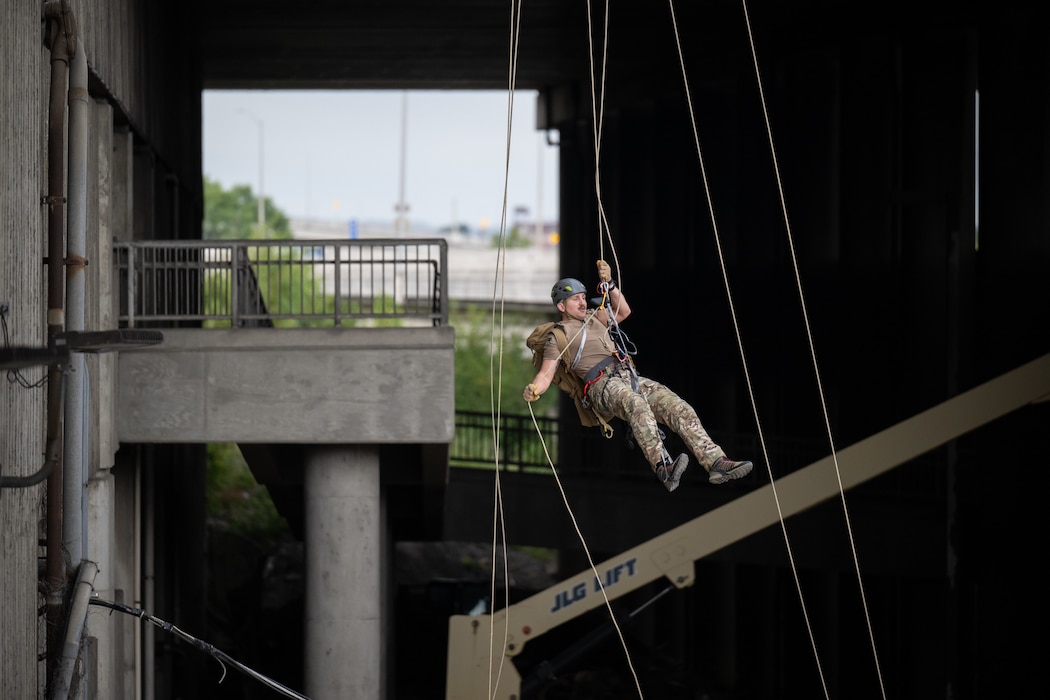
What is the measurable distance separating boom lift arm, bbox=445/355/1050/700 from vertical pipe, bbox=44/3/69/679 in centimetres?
492

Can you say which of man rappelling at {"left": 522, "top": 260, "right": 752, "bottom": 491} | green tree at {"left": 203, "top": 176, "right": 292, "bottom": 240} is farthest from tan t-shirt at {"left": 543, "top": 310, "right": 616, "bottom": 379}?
green tree at {"left": 203, "top": 176, "right": 292, "bottom": 240}

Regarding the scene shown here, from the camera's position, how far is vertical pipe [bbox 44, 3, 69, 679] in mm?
11828

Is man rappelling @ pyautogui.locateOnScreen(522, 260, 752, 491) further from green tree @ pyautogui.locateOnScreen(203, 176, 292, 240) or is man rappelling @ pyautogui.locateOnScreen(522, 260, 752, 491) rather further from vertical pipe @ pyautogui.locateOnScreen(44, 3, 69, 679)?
green tree @ pyautogui.locateOnScreen(203, 176, 292, 240)

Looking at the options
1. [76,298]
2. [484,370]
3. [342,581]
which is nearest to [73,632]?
[76,298]

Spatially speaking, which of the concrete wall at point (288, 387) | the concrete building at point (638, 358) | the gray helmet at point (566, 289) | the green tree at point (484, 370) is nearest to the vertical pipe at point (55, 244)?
the concrete building at point (638, 358)

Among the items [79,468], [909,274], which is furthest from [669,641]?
[79,468]

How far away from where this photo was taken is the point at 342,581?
15.0 meters

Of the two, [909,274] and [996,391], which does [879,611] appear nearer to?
[909,274]

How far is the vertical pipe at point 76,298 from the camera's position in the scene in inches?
469

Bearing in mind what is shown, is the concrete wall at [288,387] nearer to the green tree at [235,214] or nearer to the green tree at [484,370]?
the green tree at [484,370]

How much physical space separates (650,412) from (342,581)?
561cm

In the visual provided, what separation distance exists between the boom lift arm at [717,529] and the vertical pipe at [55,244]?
492 centimetres

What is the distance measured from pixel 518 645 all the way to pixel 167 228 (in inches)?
365

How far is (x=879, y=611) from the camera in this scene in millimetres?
21375
